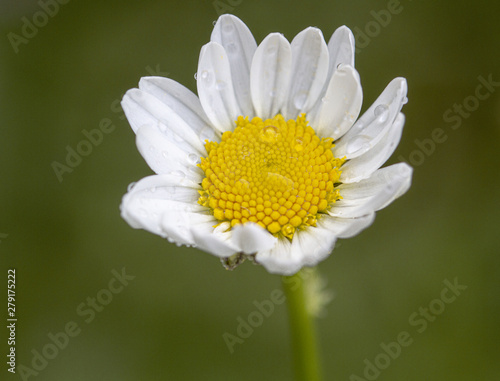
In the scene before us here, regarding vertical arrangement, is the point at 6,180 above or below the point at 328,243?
above

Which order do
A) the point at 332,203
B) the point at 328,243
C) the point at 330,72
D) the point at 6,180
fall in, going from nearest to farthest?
the point at 328,243, the point at 332,203, the point at 330,72, the point at 6,180

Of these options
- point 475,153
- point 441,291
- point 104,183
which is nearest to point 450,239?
point 441,291

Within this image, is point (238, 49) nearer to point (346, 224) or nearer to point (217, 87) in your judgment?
point (217, 87)

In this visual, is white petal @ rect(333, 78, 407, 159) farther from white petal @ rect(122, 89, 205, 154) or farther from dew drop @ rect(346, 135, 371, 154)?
white petal @ rect(122, 89, 205, 154)

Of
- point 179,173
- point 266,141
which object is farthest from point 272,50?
point 179,173

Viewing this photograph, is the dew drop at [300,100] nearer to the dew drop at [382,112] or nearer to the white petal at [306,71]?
the white petal at [306,71]

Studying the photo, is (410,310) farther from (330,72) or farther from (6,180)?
(6,180)
